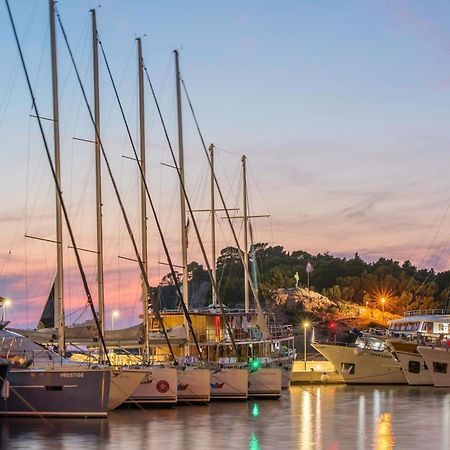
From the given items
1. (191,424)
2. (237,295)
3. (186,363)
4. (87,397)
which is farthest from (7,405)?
(237,295)

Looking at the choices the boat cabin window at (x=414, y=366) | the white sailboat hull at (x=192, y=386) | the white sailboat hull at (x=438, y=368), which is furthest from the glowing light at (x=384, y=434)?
the boat cabin window at (x=414, y=366)

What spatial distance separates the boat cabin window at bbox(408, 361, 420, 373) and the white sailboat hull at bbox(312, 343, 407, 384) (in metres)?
2.25

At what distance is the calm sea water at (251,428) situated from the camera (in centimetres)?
3353

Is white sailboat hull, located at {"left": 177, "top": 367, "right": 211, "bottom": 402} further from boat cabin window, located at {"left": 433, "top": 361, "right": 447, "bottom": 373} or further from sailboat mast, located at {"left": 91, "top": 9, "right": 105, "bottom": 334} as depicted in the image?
boat cabin window, located at {"left": 433, "top": 361, "right": 447, "bottom": 373}

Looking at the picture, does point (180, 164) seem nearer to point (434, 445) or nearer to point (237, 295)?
point (434, 445)

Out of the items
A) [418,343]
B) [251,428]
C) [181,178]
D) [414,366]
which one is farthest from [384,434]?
[414,366]

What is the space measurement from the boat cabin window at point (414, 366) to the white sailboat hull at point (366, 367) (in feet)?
7.38

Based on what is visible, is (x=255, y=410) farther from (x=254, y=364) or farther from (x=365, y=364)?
(x=365, y=364)

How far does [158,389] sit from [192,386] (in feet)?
8.76

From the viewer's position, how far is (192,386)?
156ft

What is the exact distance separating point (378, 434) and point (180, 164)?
2165 cm

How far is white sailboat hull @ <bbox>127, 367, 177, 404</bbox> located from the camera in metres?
44.8

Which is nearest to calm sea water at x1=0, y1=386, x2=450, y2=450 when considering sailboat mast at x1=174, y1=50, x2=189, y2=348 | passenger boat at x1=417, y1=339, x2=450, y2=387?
sailboat mast at x1=174, y1=50, x2=189, y2=348

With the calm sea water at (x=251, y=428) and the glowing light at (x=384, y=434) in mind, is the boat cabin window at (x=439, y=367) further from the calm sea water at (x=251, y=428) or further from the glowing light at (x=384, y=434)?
the glowing light at (x=384, y=434)
